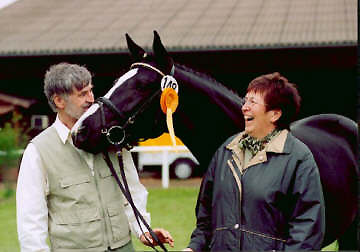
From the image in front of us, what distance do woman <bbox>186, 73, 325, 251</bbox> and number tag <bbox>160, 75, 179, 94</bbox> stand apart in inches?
26.8

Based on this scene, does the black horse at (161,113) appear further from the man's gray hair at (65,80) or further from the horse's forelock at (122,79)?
the man's gray hair at (65,80)

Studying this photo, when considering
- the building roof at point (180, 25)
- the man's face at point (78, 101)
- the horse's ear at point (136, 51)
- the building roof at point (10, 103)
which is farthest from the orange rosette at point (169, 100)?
the building roof at point (10, 103)

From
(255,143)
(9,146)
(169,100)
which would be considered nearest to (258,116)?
(255,143)

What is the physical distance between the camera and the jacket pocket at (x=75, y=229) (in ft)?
8.20

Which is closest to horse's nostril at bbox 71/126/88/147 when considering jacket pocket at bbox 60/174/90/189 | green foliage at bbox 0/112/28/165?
jacket pocket at bbox 60/174/90/189

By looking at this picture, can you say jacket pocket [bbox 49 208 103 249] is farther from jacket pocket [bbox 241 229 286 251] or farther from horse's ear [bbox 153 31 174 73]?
horse's ear [bbox 153 31 174 73]

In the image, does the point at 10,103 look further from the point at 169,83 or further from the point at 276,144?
the point at 276,144

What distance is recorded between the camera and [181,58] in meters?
11.0

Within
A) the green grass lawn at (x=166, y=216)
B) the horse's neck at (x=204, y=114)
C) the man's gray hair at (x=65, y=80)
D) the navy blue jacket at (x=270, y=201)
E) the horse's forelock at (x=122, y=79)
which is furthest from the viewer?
the green grass lawn at (x=166, y=216)

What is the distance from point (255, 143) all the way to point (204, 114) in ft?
2.60

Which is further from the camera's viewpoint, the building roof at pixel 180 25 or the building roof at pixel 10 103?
the building roof at pixel 10 103

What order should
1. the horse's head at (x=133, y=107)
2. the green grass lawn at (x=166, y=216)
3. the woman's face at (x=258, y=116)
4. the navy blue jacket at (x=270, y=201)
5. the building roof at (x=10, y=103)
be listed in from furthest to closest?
the building roof at (x=10, y=103), the green grass lawn at (x=166, y=216), the horse's head at (x=133, y=107), the woman's face at (x=258, y=116), the navy blue jacket at (x=270, y=201)

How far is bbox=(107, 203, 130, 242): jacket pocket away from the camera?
258 cm

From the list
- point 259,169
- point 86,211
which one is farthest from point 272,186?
point 86,211
